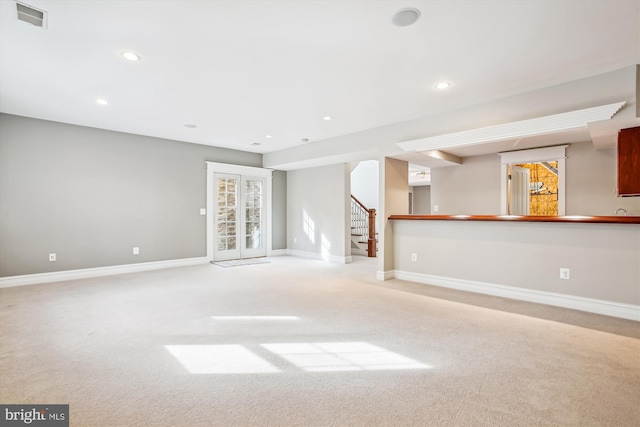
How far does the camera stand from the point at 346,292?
4.21 meters

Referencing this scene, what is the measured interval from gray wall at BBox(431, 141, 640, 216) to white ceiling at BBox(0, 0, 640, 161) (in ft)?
5.44

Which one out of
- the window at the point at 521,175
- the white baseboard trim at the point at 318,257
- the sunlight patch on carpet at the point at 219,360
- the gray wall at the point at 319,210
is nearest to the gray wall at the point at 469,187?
the window at the point at 521,175

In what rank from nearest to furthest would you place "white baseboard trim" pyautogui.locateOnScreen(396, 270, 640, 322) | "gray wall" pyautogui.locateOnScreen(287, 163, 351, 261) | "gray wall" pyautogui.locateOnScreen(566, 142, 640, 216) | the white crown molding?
1. the white crown molding
2. "white baseboard trim" pyautogui.locateOnScreen(396, 270, 640, 322)
3. "gray wall" pyautogui.locateOnScreen(566, 142, 640, 216)
4. "gray wall" pyautogui.locateOnScreen(287, 163, 351, 261)

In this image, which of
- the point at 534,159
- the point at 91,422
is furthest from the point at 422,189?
the point at 91,422

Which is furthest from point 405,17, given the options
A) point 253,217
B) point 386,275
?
point 253,217

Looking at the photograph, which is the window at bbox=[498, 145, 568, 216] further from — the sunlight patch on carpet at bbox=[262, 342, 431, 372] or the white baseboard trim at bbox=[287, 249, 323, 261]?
the white baseboard trim at bbox=[287, 249, 323, 261]

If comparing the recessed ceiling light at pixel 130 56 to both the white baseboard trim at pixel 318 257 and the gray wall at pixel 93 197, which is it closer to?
the gray wall at pixel 93 197

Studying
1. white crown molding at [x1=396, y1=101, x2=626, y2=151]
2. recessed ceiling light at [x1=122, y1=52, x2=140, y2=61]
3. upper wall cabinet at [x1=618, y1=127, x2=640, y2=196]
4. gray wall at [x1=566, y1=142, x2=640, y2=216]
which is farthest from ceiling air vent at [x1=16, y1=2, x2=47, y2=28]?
gray wall at [x1=566, y1=142, x2=640, y2=216]

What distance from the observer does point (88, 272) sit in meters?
5.14

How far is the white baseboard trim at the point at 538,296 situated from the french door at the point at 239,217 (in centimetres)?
395

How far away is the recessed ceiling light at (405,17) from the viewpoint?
2.25m

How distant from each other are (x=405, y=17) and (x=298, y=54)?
102 centimetres

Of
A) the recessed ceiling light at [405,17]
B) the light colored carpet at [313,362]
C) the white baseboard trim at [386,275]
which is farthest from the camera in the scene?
the white baseboard trim at [386,275]

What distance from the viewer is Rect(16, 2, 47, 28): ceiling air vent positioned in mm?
2213
